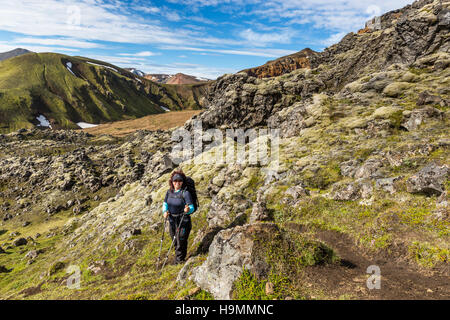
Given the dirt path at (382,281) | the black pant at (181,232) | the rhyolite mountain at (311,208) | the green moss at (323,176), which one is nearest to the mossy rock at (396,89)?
the rhyolite mountain at (311,208)

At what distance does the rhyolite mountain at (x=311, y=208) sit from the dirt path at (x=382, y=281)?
63mm

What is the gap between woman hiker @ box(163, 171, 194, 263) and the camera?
12.5 meters

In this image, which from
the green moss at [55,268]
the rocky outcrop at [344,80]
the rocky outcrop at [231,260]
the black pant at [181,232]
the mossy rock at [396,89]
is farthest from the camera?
the rocky outcrop at [344,80]

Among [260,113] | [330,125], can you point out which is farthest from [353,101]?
[260,113]

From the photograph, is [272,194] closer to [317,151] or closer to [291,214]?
[291,214]

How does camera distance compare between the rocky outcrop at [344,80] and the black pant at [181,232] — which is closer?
the black pant at [181,232]

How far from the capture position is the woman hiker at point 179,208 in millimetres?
12477

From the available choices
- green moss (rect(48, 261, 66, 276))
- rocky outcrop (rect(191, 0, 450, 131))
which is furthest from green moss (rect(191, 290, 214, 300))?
rocky outcrop (rect(191, 0, 450, 131))

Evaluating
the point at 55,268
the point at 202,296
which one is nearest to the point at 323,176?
the point at 202,296

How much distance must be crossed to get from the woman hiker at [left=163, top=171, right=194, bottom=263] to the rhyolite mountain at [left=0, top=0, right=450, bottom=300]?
1.17 m

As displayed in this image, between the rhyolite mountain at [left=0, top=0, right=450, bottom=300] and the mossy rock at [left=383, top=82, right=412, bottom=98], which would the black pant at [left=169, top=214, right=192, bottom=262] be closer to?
the rhyolite mountain at [left=0, top=0, right=450, bottom=300]

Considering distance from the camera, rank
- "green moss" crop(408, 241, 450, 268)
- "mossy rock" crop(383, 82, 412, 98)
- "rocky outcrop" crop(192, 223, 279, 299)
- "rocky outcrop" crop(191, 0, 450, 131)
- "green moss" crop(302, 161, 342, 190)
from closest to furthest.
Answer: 1. "rocky outcrop" crop(192, 223, 279, 299)
2. "green moss" crop(408, 241, 450, 268)
3. "green moss" crop(302, 161, 342, 190)
4. "mossy rock" crop(383, 82, 412, 98)
5. "rocky outcrop" crop(191, 0, 450, 131)

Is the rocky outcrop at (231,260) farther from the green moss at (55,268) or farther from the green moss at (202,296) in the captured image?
the green moss at (55,268)

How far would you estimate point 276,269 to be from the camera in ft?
25.4
